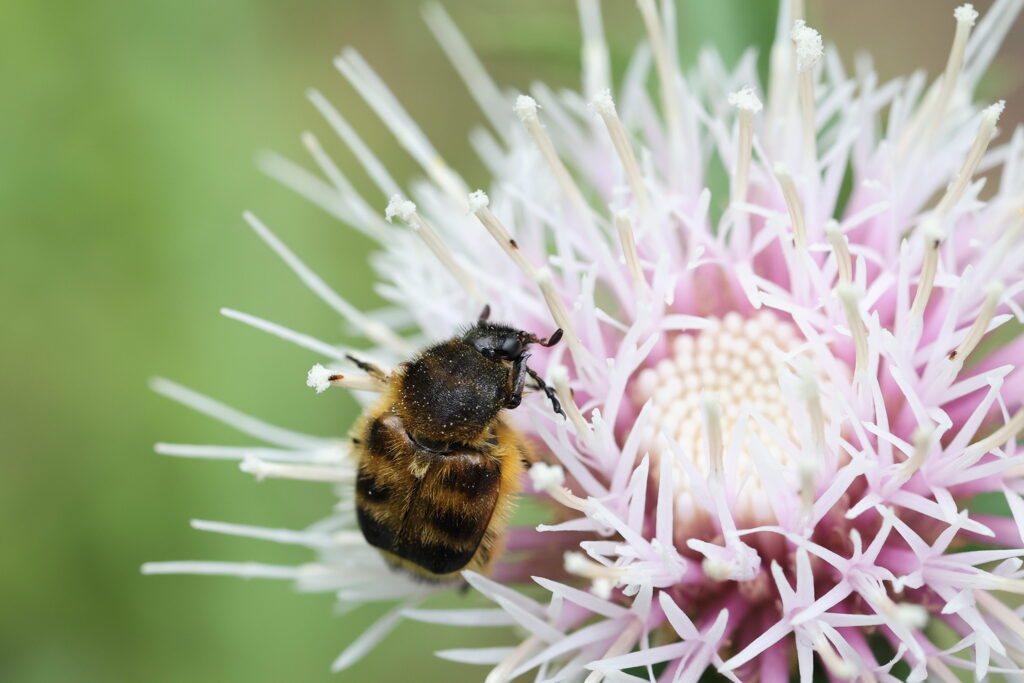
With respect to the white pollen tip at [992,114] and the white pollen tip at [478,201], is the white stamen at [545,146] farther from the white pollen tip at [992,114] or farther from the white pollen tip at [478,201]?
the white pollen tip at [992,114]

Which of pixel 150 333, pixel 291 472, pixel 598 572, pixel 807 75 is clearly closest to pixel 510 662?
pixel 598 572

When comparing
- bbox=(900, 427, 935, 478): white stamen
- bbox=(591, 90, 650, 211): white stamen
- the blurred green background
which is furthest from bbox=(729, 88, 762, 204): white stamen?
the blurred green background

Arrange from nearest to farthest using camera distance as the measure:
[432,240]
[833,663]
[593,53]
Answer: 1. [833,663]
2. [432,240]
3. [593,53]

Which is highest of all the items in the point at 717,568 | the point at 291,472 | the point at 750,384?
the point at 750,384

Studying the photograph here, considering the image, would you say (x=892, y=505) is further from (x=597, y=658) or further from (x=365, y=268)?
(x=365, y=268)

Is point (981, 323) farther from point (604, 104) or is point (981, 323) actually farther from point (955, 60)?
point (604, 104)

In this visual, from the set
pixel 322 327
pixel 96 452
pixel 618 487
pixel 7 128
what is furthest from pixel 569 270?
pixel 7 128

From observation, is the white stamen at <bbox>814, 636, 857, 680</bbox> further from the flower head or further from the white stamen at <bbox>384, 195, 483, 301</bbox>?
the white stamen at <bbox>384, 195, 483, 301</bbox>
